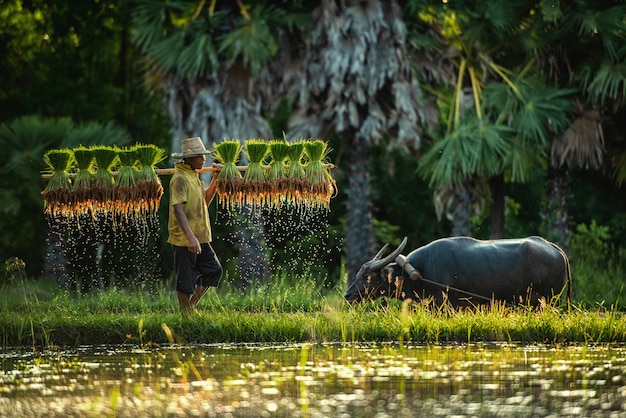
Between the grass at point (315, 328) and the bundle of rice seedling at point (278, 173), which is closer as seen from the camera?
the grass at point (315, 328)

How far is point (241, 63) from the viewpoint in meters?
21.3

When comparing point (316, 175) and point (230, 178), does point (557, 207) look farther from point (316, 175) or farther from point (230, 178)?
point (230, 178)

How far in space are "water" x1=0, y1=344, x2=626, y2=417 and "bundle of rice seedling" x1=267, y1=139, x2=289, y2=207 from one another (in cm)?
214

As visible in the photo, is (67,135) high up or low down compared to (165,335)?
up

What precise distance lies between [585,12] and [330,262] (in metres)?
9.42

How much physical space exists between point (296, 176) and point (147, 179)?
149cm

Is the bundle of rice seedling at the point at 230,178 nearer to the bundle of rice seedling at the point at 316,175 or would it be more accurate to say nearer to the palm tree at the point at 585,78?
the bundle of rice seedling at the point at 316,175

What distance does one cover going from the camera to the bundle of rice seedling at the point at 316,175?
42.0 feet

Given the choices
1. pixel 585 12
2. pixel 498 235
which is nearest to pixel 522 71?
pixel 585 12

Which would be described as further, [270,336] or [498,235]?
[498,235]

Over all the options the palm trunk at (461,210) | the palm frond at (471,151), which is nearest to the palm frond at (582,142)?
the palm frond at (471,151)

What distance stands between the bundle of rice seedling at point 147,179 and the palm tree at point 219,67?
7.39 metres

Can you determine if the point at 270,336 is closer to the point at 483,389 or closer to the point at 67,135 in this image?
the point at 483,389

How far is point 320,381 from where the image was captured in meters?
8.62
